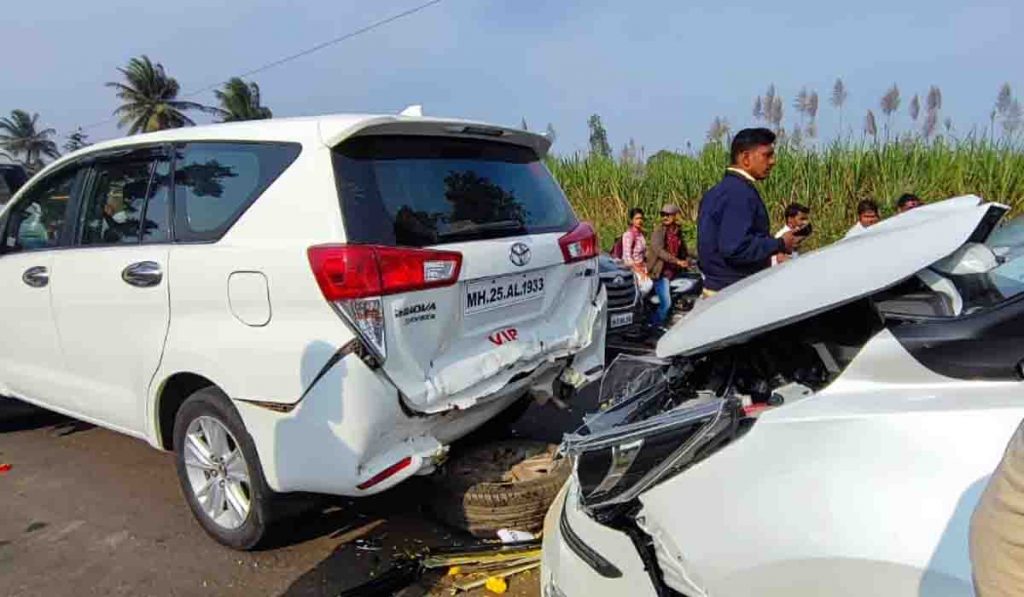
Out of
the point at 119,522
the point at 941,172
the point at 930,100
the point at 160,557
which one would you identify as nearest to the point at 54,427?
the point at 119,522

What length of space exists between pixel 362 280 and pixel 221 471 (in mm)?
1276

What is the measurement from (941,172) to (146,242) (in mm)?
10972

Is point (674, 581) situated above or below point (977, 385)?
below

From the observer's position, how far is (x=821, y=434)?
5.16 feet

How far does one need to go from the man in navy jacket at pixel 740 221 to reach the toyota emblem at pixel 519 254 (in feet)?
4.91

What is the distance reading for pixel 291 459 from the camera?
306 cm

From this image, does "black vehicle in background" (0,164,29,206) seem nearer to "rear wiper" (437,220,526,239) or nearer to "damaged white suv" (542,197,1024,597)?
"rear wiper" (437,220,526,239)

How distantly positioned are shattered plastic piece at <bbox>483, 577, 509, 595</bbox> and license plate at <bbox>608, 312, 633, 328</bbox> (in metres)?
4.97

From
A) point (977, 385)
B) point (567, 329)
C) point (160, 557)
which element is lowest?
point (160, 557)

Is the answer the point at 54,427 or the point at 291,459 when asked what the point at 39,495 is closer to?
the point at 54,427

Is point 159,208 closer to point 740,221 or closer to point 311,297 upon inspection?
point 311,297

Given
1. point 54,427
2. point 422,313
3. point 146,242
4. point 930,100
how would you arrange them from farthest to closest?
point 930,100 < point 54,427 < point 146,242 < point 422,313

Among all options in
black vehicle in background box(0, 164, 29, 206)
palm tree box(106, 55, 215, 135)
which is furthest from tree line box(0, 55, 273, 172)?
black vehicle in background box(0, 164, 29, 206)

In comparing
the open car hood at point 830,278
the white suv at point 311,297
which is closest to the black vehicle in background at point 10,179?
the white suv at point 311,297
